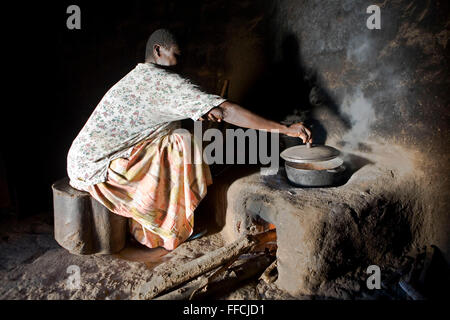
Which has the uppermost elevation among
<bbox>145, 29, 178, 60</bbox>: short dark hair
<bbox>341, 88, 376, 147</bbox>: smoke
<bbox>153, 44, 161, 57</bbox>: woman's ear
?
<bbox>145, 29, 178, 60</bbox>: short dark hair

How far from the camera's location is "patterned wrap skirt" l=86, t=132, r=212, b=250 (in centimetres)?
216

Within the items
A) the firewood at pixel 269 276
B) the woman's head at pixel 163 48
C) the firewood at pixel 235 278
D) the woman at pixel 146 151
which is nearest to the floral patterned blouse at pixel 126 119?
the woman at pixel 146 151

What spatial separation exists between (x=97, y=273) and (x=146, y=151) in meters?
0.96

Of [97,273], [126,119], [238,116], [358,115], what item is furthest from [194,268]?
[358,115]

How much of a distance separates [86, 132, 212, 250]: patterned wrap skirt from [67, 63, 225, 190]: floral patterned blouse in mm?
77

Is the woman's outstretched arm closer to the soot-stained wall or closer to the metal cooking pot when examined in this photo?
the metal cooking pot

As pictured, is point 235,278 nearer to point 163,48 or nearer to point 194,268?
point 194,268

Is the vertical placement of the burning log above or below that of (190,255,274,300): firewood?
above

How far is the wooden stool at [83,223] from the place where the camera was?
2.17m

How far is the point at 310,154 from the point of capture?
204cm

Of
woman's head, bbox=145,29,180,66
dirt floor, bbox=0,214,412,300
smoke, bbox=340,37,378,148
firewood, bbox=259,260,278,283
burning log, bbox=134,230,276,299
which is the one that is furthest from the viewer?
smoke, bbox=340,37,378,148

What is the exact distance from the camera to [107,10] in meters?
3.26

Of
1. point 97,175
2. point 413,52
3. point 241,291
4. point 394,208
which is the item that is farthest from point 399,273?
point 97,175

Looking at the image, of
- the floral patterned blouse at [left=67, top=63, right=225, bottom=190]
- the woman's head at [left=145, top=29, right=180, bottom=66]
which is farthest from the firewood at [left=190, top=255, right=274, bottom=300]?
the woman's head at [left=145, top=29, right=180, bottom=66]
